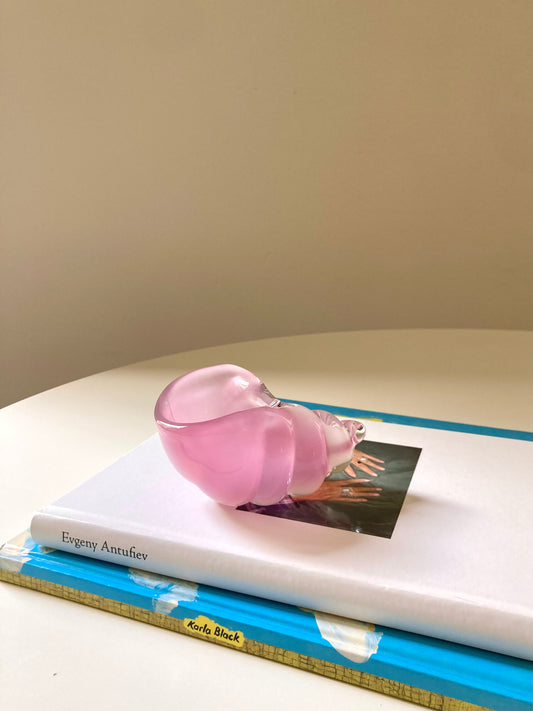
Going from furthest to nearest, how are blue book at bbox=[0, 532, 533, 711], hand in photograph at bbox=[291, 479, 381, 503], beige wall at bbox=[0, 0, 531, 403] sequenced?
beige wall at bbox=[0, 0, 531, 403]
hand in photograph at bbox=[291, 479, 381, 503]
blue book at bbox=[0, 532, 533, 711]

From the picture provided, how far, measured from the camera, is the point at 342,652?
33 cm

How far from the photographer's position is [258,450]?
0.40 meters

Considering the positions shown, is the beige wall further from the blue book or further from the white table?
the blue book

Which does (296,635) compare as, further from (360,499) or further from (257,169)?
(257,169)

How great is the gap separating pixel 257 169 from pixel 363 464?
1007 millimetres

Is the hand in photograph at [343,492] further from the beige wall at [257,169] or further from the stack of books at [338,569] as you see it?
the beige wall at [257,169]

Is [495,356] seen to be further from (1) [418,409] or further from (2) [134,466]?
(2) [134,466]

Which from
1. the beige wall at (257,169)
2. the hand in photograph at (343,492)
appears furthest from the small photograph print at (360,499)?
the beige wall at (257,169)

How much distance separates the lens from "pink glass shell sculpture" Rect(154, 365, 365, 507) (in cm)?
40

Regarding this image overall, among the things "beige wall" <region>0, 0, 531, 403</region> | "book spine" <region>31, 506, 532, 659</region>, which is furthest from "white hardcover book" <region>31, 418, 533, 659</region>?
"beige wall" <region>0, 0, 531, 403</region>

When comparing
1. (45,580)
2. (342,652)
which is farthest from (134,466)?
(342,652)

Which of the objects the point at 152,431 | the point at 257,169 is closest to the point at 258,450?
the point at 152,431

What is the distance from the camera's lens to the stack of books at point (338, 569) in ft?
1.06

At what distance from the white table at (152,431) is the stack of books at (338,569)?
0.05ft
